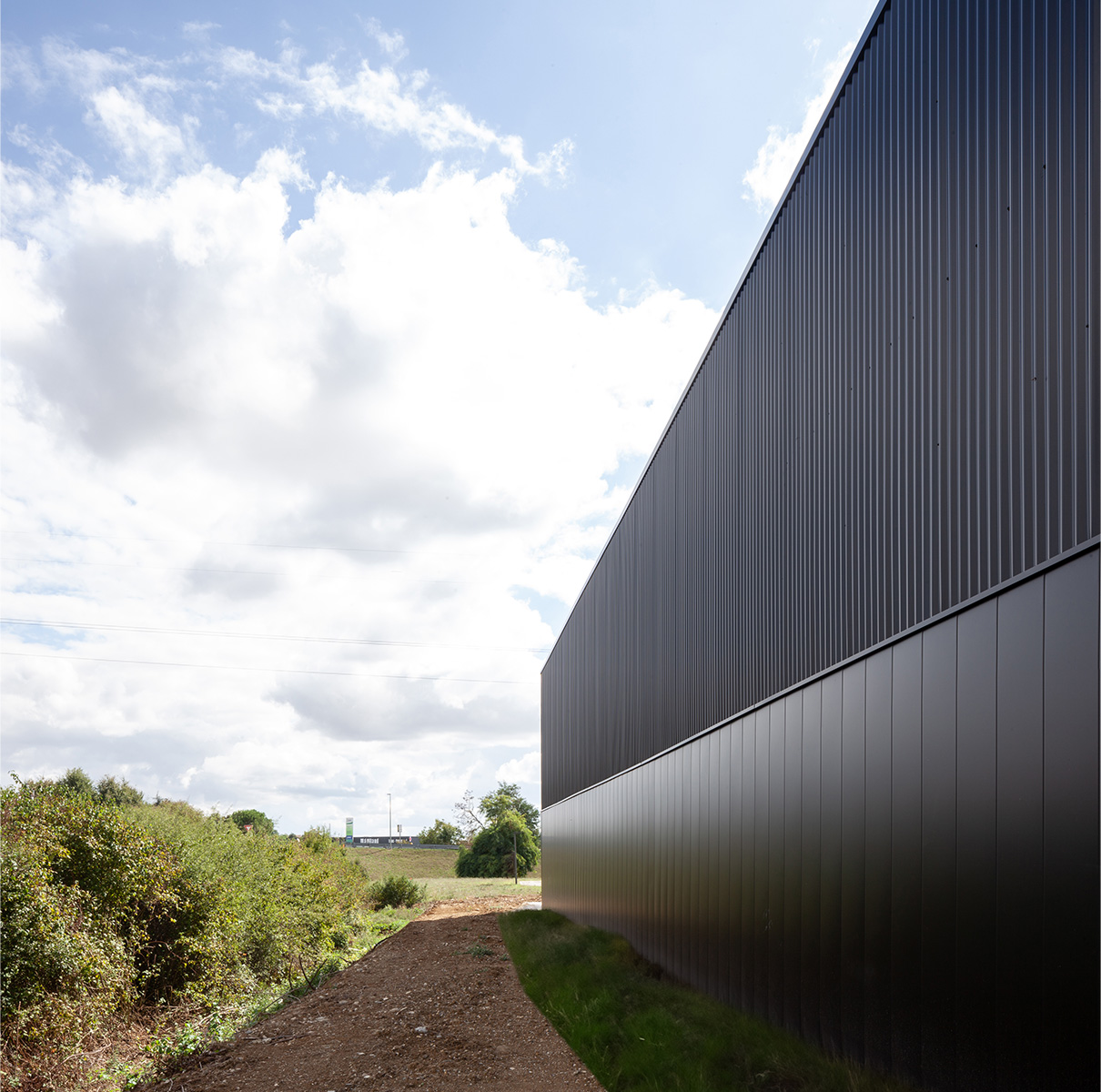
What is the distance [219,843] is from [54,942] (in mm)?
5886

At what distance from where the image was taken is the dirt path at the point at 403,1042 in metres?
8.38

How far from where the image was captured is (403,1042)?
991cm

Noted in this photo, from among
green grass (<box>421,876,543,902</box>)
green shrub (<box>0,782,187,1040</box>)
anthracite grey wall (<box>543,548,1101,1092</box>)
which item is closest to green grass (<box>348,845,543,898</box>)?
green grass (<box>421,876,543,902</box>)

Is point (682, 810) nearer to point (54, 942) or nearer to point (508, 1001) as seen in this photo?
point (508, 1001)

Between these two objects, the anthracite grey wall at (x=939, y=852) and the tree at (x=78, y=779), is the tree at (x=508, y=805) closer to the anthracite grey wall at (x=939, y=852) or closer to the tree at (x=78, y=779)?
the tree at (x=78, y=779)

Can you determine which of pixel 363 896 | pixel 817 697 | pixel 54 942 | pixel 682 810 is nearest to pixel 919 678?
pixel 817 697

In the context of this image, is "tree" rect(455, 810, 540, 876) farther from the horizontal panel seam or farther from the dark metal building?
the dark metal building

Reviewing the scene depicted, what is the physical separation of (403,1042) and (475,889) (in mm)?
32418

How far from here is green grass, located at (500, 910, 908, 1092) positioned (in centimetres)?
650

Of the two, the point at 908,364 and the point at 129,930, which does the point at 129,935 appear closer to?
the point at 129,930

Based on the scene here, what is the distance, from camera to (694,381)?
13.5m

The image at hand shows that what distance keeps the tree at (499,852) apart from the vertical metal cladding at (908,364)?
4425cm

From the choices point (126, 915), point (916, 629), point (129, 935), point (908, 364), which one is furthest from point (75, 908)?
point (908, 364)

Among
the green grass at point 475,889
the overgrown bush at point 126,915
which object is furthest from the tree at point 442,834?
the overgrown bush at point 126,915
